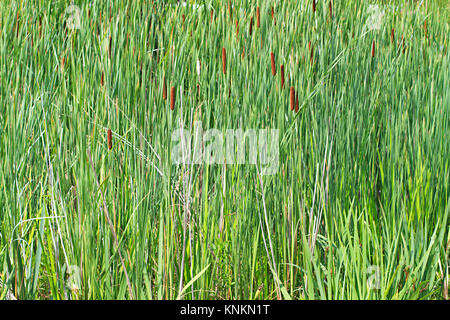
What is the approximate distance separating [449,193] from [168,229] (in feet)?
3.59

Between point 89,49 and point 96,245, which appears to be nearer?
point 96,245

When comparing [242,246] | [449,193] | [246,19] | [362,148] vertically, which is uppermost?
[246,19]

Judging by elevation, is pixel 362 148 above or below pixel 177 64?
below

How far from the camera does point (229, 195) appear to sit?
145 centimetres

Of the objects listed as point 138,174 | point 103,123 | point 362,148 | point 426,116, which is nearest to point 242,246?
point 138,174

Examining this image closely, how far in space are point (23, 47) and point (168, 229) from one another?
4.37 ft

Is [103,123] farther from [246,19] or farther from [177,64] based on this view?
[246,19]

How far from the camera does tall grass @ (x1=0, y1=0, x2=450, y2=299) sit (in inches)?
50.4

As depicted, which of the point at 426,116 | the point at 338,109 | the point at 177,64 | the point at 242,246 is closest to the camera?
the point at 242,246

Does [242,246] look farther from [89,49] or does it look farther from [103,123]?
[89,49]

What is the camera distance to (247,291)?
1.38 m

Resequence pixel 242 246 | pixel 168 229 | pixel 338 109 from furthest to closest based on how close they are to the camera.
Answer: pixel 338 109 < pixel 242 246 < pixel 168 229

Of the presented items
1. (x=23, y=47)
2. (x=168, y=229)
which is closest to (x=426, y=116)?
(x=168, y=229)

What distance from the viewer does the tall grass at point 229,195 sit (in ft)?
4.20
